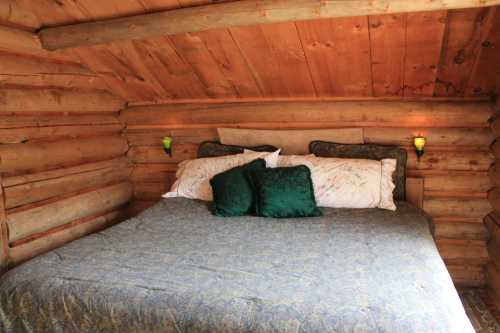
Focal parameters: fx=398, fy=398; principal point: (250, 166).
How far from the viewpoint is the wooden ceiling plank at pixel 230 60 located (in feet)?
9.50

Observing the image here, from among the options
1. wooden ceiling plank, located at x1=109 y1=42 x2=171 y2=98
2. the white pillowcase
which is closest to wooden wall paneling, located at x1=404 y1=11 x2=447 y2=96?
the white pillowcase

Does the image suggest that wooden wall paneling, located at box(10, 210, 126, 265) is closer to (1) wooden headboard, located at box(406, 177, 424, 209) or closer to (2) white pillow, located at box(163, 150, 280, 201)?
(2) white pillow, located at box(163, 150, 280, 201)

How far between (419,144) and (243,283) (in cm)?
206

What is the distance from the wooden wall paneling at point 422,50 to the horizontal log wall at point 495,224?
568mm

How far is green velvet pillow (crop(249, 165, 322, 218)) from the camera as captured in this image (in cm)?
279

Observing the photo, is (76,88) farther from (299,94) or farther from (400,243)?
(400,243)

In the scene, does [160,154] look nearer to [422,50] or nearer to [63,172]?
[63,172]

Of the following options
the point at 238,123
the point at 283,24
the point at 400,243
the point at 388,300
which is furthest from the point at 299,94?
the point at 388,300

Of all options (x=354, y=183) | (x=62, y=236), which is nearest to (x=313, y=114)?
(x=354, y=183)

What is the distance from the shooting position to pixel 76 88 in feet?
11.5

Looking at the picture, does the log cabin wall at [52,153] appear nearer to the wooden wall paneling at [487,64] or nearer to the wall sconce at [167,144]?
the wall sconce at [167,144]

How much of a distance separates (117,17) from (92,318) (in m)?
2.03

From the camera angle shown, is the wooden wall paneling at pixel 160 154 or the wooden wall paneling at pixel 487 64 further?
the wooden wall paneling at pixel 160 154

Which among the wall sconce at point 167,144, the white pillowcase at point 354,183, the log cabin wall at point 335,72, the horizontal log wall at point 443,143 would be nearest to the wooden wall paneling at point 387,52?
the log cabin wall at point 335,72
